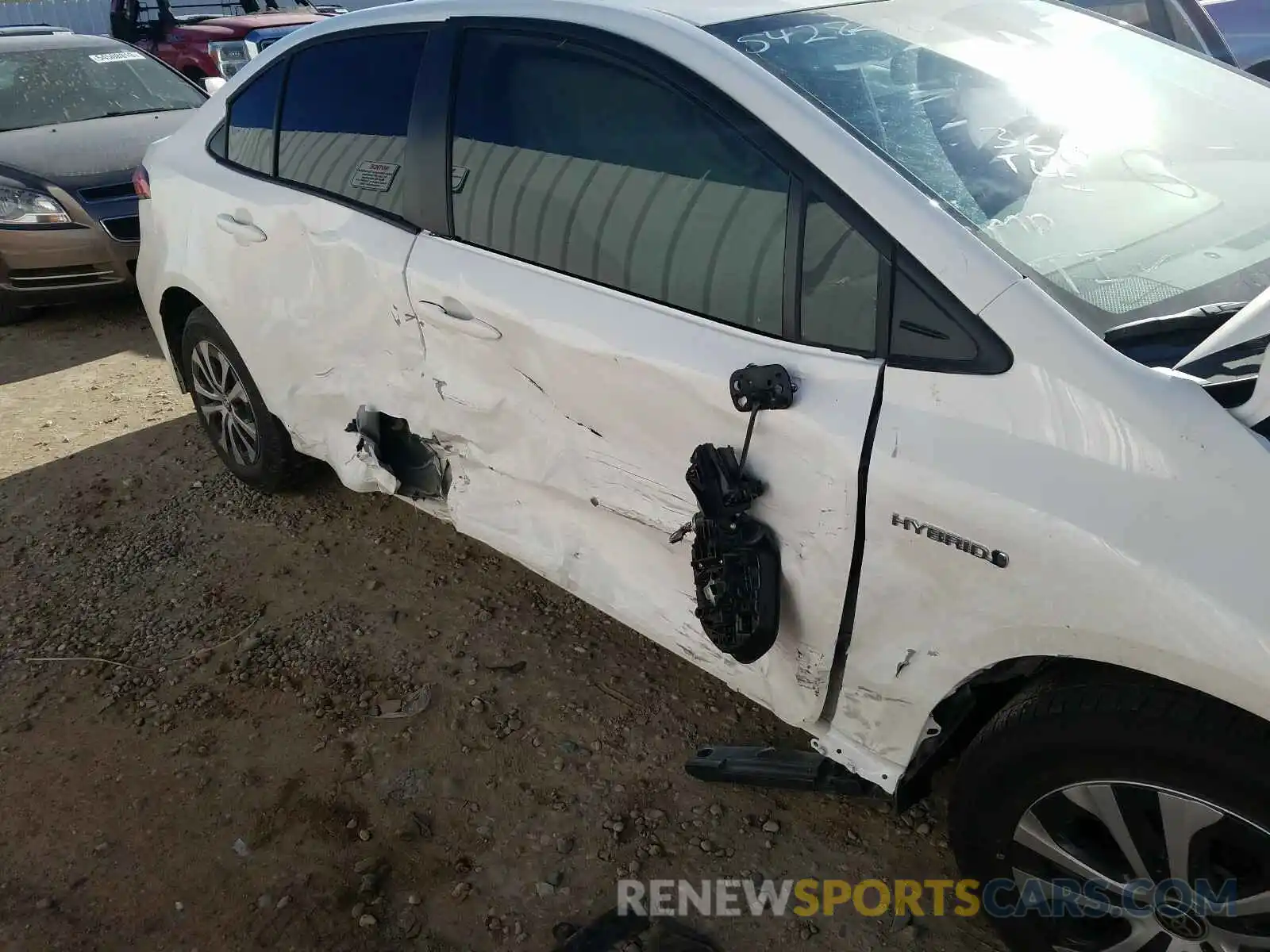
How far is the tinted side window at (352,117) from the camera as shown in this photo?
2688 millimetres

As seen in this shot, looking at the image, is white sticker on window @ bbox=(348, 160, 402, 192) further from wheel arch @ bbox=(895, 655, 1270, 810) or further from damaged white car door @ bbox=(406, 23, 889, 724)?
wheel arch @ bbox=(895, 655, 1270, 810)

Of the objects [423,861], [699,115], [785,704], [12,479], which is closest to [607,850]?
[423,861]

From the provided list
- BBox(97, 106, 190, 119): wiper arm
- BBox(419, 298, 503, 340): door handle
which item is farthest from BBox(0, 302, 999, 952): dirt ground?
BBox(97, 106, 190, 119): wiper arm

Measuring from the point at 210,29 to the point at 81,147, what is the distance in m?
4.86

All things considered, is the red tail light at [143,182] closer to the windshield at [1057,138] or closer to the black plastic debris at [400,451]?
the black plastic debris at [400,451]

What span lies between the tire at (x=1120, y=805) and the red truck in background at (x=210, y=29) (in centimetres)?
996

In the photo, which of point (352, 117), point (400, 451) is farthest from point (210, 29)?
point (400, 451)

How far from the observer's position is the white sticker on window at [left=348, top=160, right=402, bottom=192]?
8.83 ft

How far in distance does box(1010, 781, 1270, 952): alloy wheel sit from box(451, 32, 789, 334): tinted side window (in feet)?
3.38

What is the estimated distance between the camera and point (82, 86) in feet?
21.6

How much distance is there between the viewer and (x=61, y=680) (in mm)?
2953

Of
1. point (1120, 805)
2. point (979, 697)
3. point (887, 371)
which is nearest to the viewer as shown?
point (1120, 805)

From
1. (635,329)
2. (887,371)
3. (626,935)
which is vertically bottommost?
(626,935)

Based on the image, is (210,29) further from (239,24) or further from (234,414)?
(234,414)
